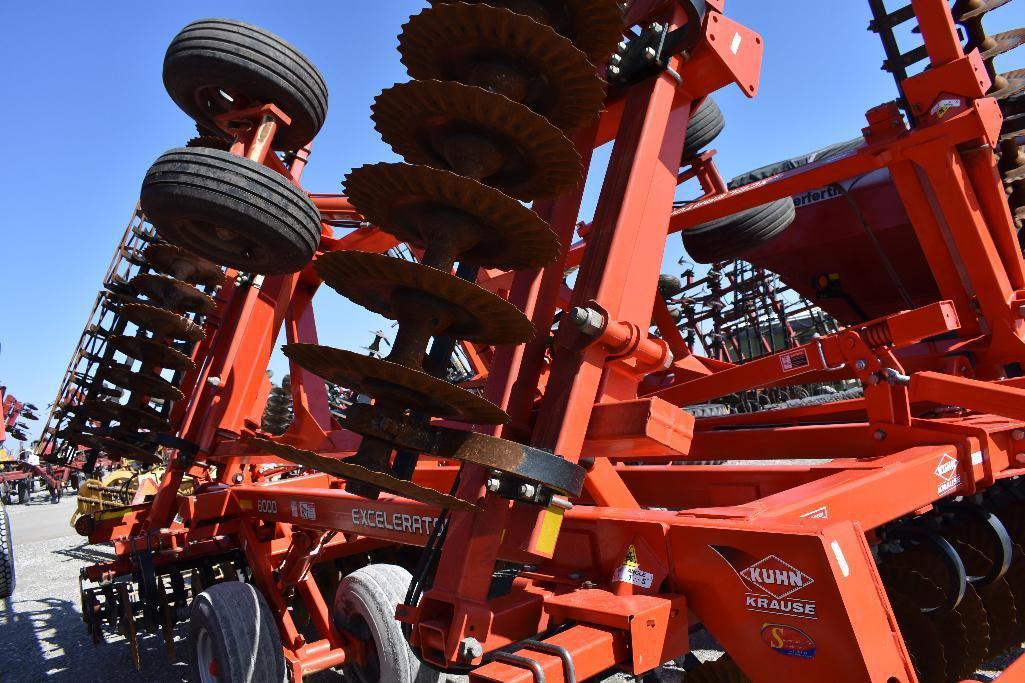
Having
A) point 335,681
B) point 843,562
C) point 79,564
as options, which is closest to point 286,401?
point 79,564

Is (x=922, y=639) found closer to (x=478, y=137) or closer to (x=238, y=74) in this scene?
(x=478, y=137)

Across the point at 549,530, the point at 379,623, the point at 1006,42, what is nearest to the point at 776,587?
the point at 549,530

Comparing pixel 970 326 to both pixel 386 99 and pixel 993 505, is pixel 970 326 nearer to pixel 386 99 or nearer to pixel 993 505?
pixel 993 505

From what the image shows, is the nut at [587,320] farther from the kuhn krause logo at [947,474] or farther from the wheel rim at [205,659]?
the wheel rim at [205,659]

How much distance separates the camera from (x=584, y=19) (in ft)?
5.71

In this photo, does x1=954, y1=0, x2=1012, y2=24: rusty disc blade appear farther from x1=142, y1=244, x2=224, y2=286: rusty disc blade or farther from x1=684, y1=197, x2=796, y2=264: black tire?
x1=142, y1=244, x2=224, y2=286: rusty disc blade

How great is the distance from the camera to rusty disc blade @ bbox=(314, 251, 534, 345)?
1.40 m

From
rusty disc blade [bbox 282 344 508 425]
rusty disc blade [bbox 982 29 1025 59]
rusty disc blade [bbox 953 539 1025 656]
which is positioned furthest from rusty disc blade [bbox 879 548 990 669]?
rusty disc blade [bbox 982 29 1025 59]

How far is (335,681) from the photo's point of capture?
3795 mm

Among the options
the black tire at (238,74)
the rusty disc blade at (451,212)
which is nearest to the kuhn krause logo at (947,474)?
the rusty disc blade at (451,212)

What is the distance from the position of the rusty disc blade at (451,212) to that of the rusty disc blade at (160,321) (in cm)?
212

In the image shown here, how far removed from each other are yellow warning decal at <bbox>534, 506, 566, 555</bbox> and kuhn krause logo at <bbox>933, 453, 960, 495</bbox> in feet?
4.76

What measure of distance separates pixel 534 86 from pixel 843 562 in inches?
49.8

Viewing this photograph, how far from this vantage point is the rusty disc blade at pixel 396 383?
1.38 meters
